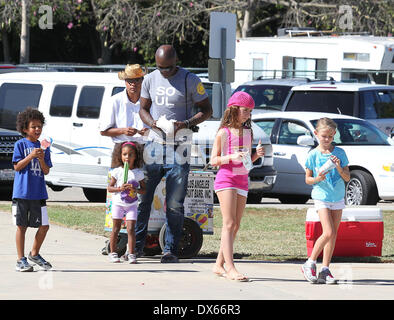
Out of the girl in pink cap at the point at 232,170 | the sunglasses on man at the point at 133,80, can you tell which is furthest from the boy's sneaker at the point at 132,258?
the sunglasses on man at the point at 133,80

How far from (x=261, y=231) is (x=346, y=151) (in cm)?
412

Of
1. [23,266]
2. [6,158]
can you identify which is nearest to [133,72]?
[23,266]

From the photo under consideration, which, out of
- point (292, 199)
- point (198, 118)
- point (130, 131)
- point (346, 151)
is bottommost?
point (292, 199)

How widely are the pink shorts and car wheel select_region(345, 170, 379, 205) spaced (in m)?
7.08


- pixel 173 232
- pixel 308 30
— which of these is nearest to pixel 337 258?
pixel 173 232

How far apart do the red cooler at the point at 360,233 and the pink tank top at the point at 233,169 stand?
72.3 inches

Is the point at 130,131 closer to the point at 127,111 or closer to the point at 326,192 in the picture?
the point at 127,111

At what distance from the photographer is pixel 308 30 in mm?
27953

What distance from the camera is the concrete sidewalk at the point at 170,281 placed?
7.97 metres

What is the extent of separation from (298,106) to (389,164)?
3.95 meters

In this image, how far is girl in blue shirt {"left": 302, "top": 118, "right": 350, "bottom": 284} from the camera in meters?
8.81

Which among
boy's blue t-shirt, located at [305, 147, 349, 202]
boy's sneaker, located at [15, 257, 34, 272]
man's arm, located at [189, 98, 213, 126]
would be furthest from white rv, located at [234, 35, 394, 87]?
boy's sneaker, located at [15, 257, 34, 272]

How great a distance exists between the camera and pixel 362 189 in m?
16.2
